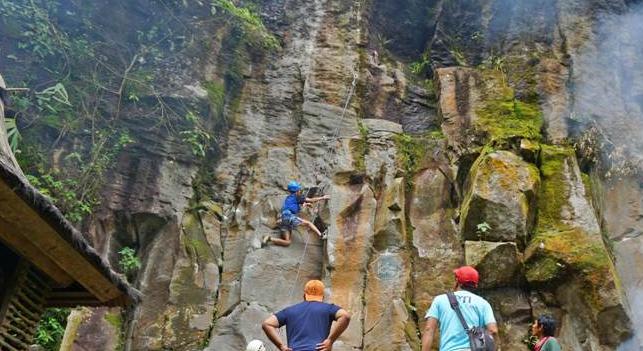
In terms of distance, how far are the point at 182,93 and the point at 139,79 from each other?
3.47 ft

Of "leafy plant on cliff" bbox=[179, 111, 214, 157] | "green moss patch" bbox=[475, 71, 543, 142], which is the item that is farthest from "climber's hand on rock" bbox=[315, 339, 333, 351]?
"leafy plant on cliff" bbox=[179, 111, 214, 157]

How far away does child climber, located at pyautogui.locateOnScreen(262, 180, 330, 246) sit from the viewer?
13.6m

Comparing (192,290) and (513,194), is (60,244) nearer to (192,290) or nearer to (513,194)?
(192,290)

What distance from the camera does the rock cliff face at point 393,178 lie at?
12.2 meters

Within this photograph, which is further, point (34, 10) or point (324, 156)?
point (324, 156)

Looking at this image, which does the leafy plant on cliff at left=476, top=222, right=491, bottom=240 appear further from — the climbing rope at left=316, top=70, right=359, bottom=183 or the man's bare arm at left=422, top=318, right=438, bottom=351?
the man's bare arm at left=422, top=318, right=438, bottom=351

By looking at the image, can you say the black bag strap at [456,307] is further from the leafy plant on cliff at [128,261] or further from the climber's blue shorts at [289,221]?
the leafy plant on cliff at [128,261]

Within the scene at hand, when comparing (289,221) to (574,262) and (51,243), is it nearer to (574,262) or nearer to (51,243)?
(574,262)

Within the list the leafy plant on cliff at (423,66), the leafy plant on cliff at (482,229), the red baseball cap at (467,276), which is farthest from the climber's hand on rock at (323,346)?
the leafy plant on cliff at (423,66)

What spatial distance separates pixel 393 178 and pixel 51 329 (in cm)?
782

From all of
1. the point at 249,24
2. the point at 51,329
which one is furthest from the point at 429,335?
the point at 249,24

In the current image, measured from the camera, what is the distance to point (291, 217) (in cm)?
1352

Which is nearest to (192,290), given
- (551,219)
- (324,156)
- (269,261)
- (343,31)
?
(269,261)

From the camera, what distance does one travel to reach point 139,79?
15297mm
